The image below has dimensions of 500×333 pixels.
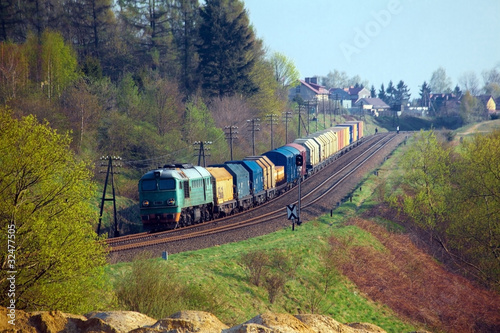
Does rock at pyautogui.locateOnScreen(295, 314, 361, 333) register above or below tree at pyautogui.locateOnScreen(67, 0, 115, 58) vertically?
below

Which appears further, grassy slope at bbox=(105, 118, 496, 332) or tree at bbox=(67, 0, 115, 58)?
tree at bbox=(67, 0, 115, 58)

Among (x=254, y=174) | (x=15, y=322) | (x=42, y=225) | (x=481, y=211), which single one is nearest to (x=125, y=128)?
(x=254, y=174)

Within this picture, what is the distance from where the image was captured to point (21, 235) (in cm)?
1677

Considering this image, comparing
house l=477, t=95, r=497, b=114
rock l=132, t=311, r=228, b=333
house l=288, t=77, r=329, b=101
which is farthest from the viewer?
house l=477, t=95, r=497, b=114

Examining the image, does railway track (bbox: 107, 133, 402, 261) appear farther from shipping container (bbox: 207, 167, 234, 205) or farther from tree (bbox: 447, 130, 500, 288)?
tree (bbox: 447, 130, 500, 288)

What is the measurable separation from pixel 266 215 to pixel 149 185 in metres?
11.2

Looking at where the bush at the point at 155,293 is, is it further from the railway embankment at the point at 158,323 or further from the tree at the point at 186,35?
the tree at the point at 186,35

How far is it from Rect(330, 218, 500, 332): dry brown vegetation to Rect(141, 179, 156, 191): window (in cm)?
1153

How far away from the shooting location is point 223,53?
3098 inches

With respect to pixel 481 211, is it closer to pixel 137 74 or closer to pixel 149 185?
pixel 149 185

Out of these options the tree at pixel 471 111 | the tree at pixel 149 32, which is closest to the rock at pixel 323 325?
the tree at pixel 149 32

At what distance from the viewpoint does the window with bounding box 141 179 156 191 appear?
112 feet

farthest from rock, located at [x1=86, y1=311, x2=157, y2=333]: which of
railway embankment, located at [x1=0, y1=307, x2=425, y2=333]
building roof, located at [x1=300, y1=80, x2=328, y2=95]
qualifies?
building roof, located at [x1=300, y1=80, x2=328, y2=95]

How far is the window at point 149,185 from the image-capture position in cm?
3406
